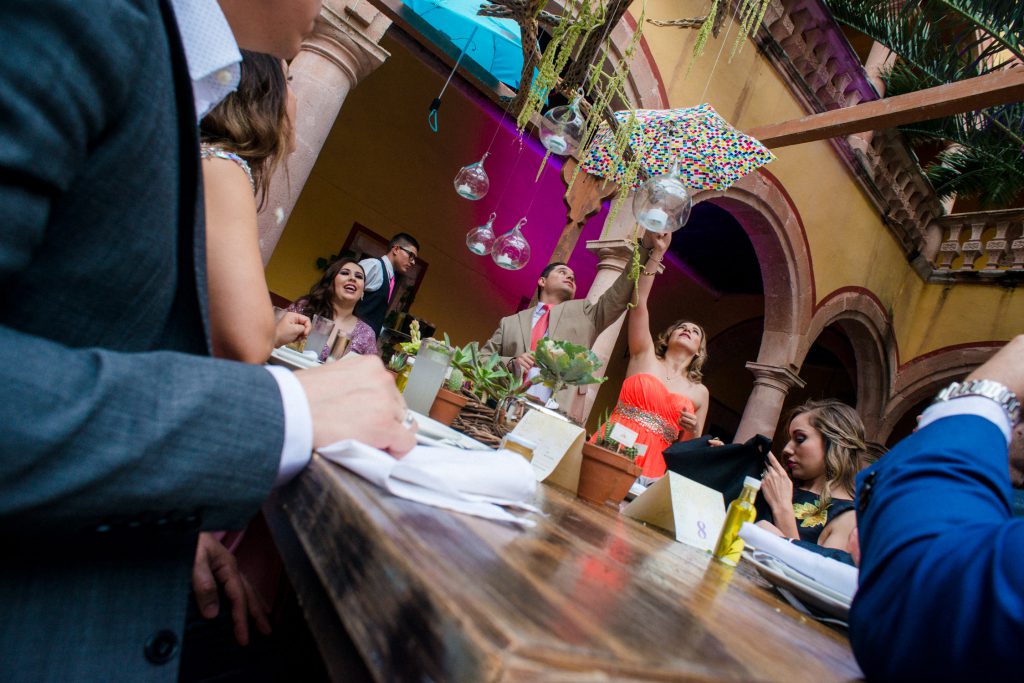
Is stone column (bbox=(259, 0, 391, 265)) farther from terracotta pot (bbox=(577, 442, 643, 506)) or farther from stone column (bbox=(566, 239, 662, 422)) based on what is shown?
terracotta pot (bbox=(577, 442, 643, 506))

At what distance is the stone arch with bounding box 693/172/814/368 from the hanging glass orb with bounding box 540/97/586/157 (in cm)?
399

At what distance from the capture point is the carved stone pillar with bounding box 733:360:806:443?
6.86 m

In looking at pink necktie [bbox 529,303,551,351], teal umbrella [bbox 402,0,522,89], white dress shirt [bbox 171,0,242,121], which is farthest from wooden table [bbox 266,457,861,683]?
teal umbrella [bbox 402,0,522,89]

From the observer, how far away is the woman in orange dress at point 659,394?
12.2 ft

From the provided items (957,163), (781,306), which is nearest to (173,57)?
(781,306)

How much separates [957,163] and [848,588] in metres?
8.98

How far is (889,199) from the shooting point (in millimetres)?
7668

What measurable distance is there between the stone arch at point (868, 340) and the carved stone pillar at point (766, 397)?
27.4 inches

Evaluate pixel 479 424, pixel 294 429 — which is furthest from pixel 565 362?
pixel 294 429

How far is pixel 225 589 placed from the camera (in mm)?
922

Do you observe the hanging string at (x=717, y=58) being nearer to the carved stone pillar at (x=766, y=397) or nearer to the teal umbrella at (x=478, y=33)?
the teal umbrella at (x=478, y=33)

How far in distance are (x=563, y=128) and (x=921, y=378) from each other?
8.76 meters

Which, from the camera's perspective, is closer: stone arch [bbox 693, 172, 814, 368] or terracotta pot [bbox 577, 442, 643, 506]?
terracotta pot [bbox 577, 442, 643, 506]

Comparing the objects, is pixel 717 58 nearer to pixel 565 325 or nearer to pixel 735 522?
pixel 565 325
